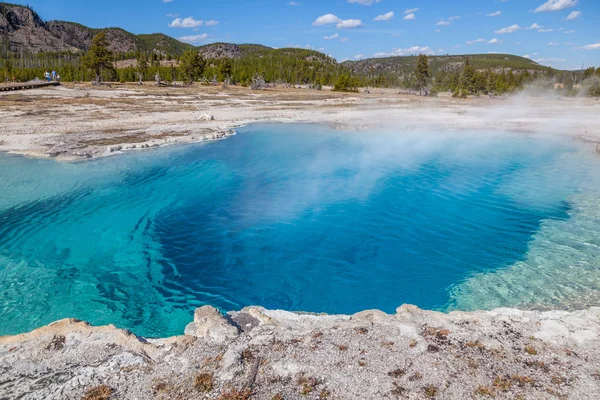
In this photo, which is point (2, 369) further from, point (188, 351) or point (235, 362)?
point (235, 362)

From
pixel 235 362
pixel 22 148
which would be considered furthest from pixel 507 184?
pixel 22 148

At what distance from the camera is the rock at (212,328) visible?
5553 mm

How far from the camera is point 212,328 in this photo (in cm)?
571

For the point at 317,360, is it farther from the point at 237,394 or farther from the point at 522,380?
the point at 522,380

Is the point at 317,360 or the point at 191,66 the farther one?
the point at 191,66

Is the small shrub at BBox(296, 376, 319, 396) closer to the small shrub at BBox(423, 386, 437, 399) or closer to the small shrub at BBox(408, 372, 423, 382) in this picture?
the small shrub at BBox(408, 372, 423, 382)

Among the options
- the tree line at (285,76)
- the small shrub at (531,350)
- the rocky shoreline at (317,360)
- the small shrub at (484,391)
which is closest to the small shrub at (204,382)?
the rocky shoreline at (317,360)

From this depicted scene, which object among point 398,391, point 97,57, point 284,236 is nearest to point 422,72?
point 97,57

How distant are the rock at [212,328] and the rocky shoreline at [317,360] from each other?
0.06ft

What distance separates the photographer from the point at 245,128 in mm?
27594

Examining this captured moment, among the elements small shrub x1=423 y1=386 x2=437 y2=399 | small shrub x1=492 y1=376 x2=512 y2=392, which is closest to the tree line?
small shrub x1=492 y1=376 x2=512 y2=392

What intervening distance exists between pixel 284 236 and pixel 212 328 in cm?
527

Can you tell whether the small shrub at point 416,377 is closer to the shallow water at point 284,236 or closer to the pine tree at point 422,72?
the shallow water at point 284,236

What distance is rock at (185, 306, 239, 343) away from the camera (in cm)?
555
